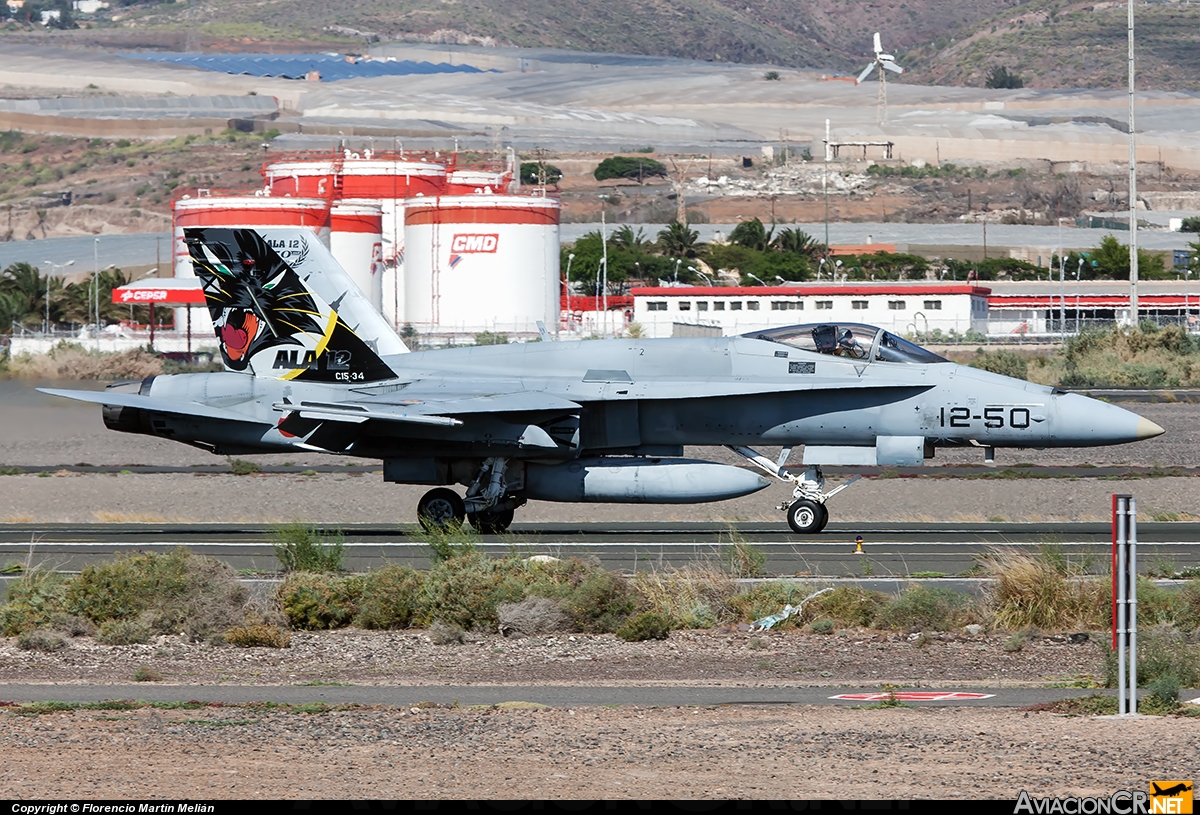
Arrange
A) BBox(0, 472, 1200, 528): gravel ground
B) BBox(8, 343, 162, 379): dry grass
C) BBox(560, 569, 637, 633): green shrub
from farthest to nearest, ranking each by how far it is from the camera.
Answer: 1. BBox(8, 343, 162, 379): dry grass
2. BBox(0, 472, 1200, 528): gravel ground
3. BBox(560, 569, 637, 633): green shrub

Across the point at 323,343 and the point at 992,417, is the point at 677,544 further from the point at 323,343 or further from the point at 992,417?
the point at 323,343

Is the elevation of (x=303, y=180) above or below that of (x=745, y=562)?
above

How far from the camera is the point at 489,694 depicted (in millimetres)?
11797

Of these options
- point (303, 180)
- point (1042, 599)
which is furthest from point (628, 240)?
point (1042, 599)

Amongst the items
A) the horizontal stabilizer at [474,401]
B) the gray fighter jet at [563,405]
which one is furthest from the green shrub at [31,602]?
the horizontal stabilizer at [474,401]

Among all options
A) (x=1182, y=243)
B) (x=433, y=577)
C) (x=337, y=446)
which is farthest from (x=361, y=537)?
(x=1182, y=243)

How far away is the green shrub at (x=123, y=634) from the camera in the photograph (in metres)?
14.8

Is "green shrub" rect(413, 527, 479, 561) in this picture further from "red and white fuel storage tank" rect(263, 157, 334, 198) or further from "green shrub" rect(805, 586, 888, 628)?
"red and white fuel storage tank" rect(263, 157, 334, 198)

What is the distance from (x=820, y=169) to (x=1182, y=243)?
51.9 metres

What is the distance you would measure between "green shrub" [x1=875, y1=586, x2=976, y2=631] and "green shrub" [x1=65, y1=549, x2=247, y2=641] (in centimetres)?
633

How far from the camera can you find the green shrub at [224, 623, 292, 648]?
1452 cm

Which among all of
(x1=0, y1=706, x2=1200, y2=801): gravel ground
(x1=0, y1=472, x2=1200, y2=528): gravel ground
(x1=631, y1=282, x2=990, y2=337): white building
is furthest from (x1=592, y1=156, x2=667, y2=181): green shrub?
(x1=0, y1=706, x2=1200, y2=801): gravel ground

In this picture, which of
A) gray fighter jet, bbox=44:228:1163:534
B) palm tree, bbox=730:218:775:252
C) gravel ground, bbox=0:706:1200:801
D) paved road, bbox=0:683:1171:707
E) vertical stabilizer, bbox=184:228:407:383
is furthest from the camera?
palm tree, bbox=730:218:775:252

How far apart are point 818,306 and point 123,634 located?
71320mm
